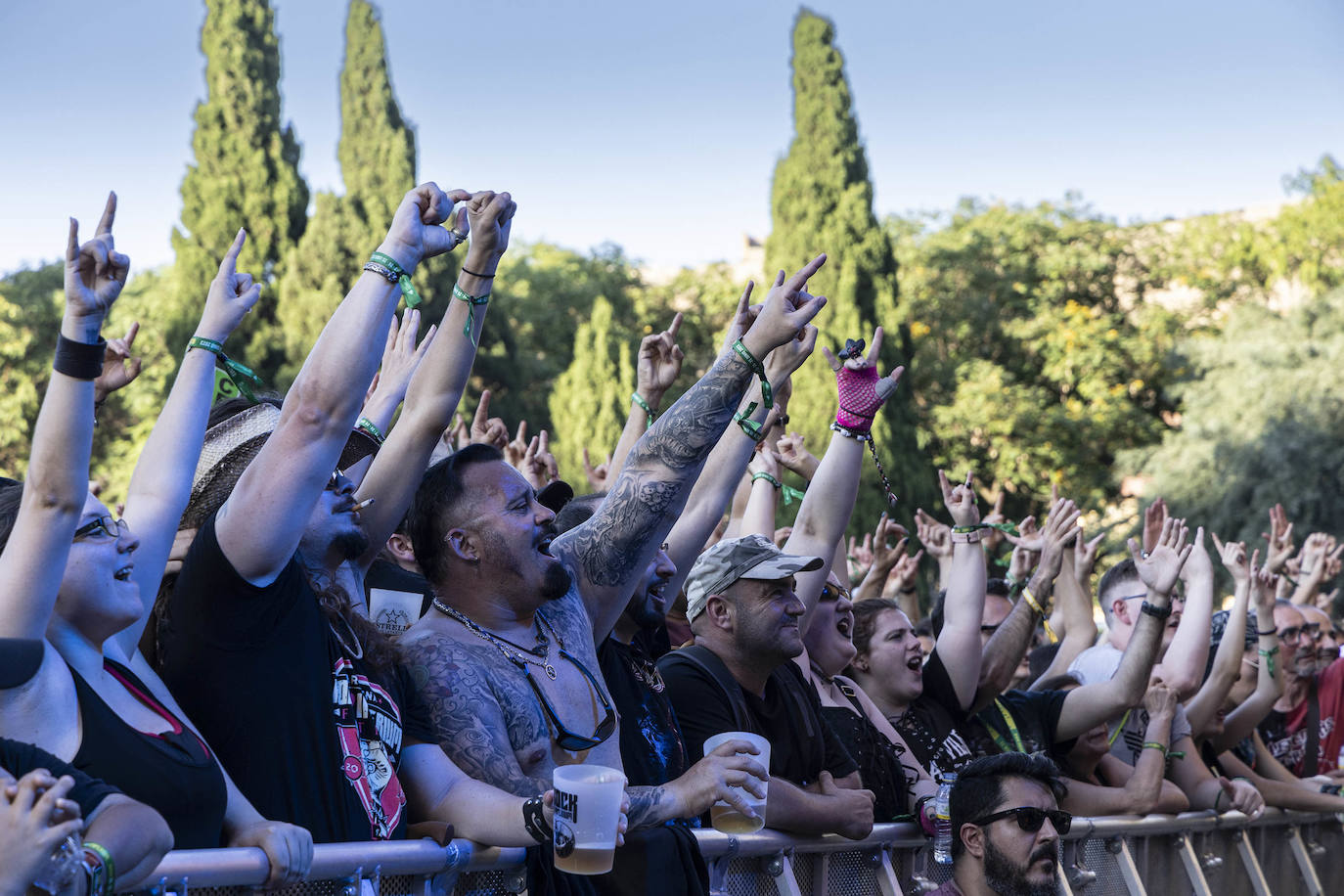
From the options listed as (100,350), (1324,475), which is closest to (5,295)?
(1324,475)

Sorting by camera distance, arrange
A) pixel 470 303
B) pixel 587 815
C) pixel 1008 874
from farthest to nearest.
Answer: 1. pixel 1008 874
2. pixel 470 303
3. pixel 587 815

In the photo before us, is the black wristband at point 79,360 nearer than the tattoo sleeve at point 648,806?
Yes

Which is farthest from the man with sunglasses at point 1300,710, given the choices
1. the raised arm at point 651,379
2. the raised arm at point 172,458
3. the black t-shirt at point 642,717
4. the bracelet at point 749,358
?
the raised arm at point 172,458

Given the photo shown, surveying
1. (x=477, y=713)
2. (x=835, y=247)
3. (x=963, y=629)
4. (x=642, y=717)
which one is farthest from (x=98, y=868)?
(x=835, y=247)

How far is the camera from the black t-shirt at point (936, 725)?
507 centimetres

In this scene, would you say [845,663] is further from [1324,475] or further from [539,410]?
[539,410]

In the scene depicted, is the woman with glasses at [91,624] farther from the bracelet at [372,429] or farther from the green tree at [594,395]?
the green tree at [594,395]

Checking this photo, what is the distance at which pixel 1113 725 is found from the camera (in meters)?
5.97

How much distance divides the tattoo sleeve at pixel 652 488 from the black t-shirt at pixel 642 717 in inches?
6.6

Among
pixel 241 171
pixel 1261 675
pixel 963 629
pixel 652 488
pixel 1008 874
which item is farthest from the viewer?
pixel 241 171

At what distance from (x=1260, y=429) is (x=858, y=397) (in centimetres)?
2187

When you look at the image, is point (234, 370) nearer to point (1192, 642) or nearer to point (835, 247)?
point (1192, 642)

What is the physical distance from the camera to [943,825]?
443 cm

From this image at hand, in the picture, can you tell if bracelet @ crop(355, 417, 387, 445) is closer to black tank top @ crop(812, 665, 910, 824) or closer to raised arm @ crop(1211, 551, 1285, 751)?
black tank top @ crop(812, 665, 910, 824)
